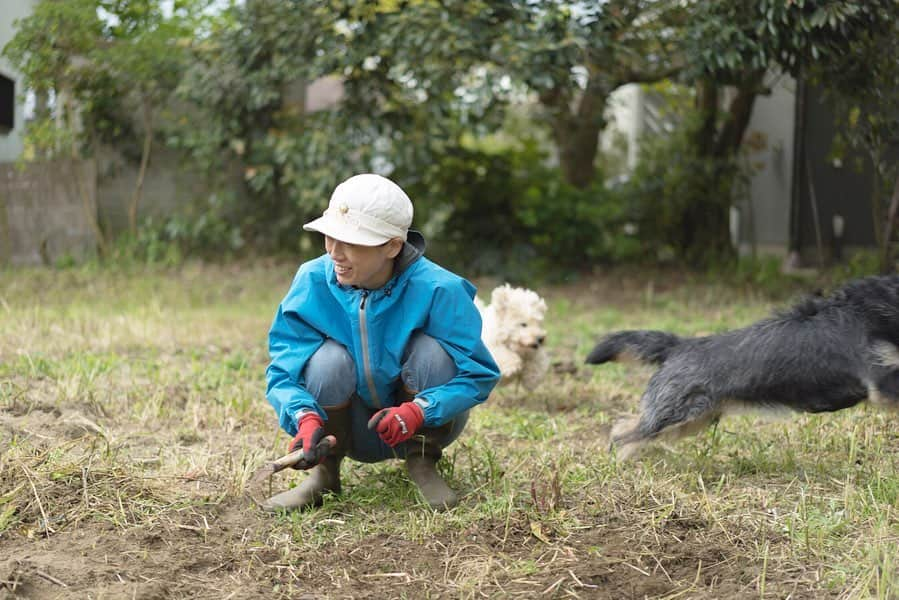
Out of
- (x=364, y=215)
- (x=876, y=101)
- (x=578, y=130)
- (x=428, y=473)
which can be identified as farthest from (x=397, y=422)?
(x=578, y=130)

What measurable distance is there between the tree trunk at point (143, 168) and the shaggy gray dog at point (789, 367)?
872cm

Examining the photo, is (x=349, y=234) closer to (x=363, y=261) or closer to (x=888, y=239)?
(x=363, y=261)

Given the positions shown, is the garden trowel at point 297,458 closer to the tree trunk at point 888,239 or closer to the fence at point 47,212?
the tree trunk at point 888,239

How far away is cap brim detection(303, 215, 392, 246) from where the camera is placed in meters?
3.17

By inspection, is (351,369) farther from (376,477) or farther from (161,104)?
(161,104)

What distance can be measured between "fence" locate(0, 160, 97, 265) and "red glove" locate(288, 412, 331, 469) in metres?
8.76

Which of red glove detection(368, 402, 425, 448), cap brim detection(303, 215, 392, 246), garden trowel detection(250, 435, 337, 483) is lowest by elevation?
garden trowel detection(250, 435, 337, 483)

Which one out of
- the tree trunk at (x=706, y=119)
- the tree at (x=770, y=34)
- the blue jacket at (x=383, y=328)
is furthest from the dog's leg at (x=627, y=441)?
the tree trunk at (x=706, y=119)

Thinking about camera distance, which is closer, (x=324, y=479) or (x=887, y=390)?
(x=324, y=479)

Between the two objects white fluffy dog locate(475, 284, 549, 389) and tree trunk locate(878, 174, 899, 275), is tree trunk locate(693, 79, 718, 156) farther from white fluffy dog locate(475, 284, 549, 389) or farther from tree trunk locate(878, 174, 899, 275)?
white fluffy dog locate(475, 284, 549, 389)

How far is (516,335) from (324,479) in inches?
82.8

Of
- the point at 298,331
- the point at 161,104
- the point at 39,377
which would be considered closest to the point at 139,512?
the point at 298,331

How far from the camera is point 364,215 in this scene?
3.20 m

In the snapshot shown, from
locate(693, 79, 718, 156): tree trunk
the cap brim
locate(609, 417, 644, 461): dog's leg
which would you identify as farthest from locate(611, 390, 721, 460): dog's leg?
locate(693, 79, 718, 156): tree trunk
